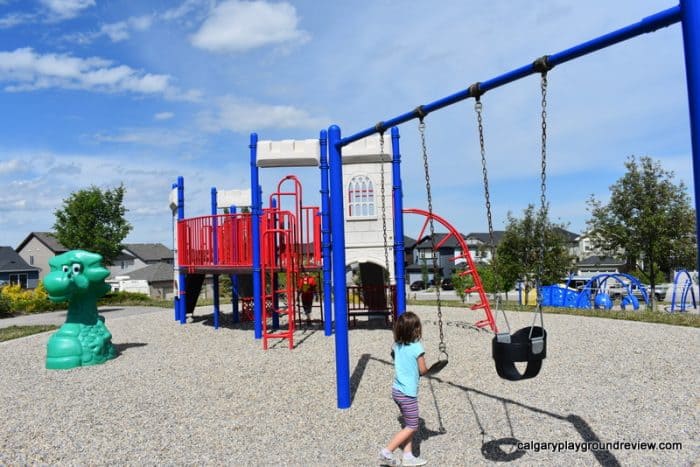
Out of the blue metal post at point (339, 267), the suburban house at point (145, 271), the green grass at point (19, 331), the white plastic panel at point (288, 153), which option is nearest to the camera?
the blue metal post at point (339, 267)

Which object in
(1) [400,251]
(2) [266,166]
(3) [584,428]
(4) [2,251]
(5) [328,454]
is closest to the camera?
(5) [328,454]

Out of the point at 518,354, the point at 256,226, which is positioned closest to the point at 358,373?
the point at 518,354

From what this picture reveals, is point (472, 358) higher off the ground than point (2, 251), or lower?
lower

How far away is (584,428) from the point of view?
480cm

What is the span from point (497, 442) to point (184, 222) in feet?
29.5

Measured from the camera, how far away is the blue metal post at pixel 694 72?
2.77m

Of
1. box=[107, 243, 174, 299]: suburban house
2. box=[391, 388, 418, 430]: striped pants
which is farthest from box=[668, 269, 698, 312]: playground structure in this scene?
box=[107, 243, 174, 299]: suburban house

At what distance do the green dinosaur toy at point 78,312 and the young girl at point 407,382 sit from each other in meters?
6.12

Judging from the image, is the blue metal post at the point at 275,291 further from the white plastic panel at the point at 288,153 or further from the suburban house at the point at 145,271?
the suburban house at the point at 145,271

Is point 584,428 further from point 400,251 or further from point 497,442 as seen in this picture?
point 400,251

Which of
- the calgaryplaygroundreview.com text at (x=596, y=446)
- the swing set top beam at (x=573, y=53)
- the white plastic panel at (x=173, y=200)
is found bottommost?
the calgaryplaygroundreview.com text at (x=596, y=446)

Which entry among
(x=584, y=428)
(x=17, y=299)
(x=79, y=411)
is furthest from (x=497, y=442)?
(x=17, y=299)

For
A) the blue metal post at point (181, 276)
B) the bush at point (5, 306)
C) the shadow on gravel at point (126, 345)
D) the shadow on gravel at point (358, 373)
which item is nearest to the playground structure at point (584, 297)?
the blue metal post at point (181, 276)

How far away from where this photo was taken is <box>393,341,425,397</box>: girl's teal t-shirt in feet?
A: 14.0
